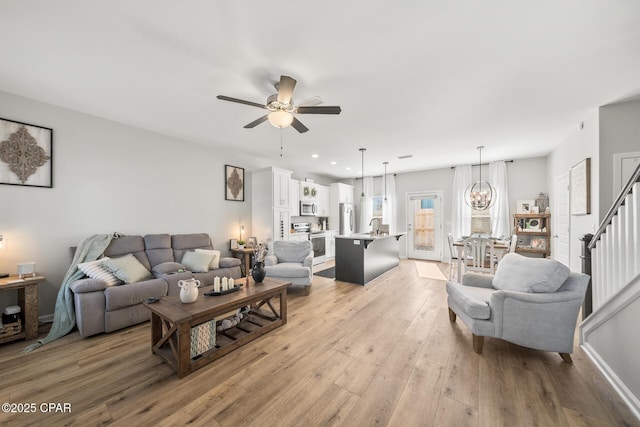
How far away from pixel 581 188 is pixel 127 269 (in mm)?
6480

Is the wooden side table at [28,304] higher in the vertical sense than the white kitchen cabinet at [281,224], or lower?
lower

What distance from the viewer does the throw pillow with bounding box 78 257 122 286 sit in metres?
2.78

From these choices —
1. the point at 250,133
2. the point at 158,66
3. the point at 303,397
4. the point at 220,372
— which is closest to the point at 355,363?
the point at 303,397

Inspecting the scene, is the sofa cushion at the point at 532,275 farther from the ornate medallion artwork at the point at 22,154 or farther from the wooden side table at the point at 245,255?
the ornate medallion artwork at the point at 22,154

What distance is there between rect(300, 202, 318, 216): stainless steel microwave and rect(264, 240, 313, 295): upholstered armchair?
6.11 ft

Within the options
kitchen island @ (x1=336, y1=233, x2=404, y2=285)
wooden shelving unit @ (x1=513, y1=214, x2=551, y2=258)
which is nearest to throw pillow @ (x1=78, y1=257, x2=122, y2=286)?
kitchen island @ (x1=336, y1=233, x2=404, y2=285)

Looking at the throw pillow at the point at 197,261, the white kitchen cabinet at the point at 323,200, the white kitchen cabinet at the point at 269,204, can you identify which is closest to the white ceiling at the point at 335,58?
the white kitchen cabinet at the point at 269,204

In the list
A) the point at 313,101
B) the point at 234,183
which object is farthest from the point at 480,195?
the point at 234,183

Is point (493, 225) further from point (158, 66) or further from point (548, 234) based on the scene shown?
point (158, 66)

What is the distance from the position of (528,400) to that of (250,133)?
14.6 feet

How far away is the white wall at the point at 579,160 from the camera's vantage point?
3.21 m

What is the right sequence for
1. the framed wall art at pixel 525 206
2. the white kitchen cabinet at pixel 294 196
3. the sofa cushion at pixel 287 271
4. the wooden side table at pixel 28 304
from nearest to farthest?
the wooden side table at pixel 28 304, the sofa cushion at pixel 287 271, the framed wall art at pixel 525 206, the white kitchen cabinet at pixel 294 196

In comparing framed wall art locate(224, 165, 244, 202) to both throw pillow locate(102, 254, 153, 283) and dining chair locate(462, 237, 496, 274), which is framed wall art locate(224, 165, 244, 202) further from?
dining chair locate(462, 237, 496, 274)

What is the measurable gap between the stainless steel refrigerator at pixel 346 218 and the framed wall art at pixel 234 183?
348cm
